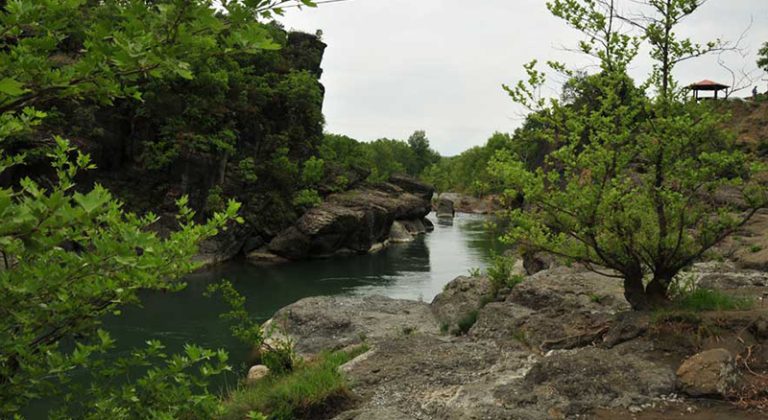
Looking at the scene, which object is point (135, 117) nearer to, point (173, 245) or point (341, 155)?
point (341, 155)

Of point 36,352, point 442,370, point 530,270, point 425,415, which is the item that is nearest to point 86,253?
point 36,352

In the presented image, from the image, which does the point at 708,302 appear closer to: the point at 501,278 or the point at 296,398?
the point at 501,278

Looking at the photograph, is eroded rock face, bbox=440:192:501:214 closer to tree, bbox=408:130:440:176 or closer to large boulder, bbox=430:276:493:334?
tree, bbox=408:130:440:176

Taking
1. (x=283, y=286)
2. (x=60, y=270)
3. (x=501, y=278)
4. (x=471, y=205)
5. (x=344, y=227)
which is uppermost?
(x=60, y=270)

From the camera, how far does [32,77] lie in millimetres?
2682

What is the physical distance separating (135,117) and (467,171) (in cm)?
9846

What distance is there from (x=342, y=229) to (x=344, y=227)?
0.80 ft

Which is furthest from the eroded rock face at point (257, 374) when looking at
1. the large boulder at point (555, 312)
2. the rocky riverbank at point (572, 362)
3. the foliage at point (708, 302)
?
the foliage at point (708, 302)

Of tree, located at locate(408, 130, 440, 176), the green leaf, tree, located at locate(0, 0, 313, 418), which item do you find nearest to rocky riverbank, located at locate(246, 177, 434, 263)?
tree, located at locate(0, 0, 313, 418)

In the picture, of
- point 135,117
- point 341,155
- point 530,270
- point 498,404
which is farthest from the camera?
point 341,155

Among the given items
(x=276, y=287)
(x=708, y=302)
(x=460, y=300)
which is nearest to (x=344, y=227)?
(x=276, y=287)

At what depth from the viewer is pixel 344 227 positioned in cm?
4397

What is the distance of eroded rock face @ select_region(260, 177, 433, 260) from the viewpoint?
138 ft

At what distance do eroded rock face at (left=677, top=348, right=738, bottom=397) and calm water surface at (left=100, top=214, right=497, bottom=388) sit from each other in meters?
4.21
